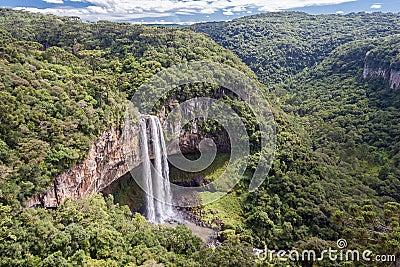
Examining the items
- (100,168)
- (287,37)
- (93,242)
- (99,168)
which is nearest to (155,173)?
(100,168)

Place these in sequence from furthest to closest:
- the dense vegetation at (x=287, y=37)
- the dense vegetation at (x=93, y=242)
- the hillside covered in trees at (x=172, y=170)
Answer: the dense vegetation at (x=287, y=37) → the hillside covered in trees at (x=172, y=170) → the dense vegetation at (x=93, y=242)

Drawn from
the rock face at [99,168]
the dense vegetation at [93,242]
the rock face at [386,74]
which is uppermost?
the rock face at [386,74]

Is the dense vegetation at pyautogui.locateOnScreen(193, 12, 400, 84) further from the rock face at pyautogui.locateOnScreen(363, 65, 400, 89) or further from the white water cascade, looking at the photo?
the white water cascade

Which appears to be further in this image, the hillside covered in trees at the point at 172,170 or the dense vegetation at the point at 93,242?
the hillside covered in trees at the point at 172,170

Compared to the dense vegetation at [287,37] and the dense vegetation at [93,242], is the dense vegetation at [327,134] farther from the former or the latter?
the dense vegetation at [93,242]

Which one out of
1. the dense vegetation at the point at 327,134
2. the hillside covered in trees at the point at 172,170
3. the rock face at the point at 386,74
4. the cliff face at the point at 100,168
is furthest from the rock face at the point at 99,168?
the rock face at the point at 386,74

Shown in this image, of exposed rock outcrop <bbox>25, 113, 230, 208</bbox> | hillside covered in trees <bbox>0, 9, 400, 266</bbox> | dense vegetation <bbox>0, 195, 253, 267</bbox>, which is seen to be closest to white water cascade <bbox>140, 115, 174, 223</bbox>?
exposed rock outcrop <bbox>25, 113, 230, 208</bbox>

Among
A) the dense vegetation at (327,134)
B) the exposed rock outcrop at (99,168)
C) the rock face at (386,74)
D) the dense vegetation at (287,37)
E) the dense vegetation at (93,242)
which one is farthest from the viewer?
the dense vegetation at (287,37)

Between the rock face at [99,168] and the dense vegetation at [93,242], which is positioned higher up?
the rock face at [99,168]
